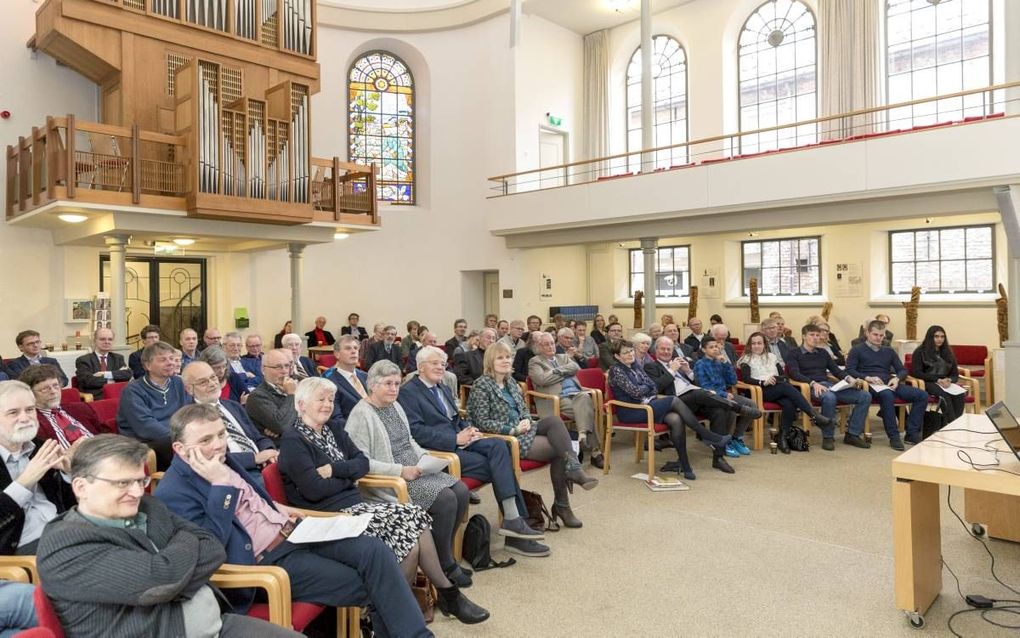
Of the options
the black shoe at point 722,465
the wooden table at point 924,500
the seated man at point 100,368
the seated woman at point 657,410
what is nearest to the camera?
the wooden table at point 924,500

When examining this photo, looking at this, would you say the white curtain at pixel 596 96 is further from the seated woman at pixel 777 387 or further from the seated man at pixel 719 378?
the seated man at pixel 719 378

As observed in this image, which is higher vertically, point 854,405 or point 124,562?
point 124,562

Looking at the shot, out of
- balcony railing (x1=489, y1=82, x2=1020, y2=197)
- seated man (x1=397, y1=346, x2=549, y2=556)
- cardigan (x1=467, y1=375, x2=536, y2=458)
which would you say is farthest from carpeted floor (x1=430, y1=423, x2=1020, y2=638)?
balcony railing (x1=489, y1=82, x2=1020, y2=197)

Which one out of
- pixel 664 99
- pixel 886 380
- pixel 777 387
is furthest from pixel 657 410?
pixel 664 99

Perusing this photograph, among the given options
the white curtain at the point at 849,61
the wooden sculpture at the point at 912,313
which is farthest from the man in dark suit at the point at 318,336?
the wooden sculpture at the point at 912,313

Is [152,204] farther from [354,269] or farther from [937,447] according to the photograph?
[937,447]

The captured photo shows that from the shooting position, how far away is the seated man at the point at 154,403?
379 cm

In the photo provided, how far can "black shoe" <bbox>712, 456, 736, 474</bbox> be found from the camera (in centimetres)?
530

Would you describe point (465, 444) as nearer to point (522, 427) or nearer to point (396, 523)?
point (522, 427)

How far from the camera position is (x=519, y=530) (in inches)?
142

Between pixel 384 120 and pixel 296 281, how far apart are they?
167 inches

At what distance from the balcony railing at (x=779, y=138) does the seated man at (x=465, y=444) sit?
6458 mm

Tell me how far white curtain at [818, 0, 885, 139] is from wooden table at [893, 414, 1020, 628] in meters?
8.99

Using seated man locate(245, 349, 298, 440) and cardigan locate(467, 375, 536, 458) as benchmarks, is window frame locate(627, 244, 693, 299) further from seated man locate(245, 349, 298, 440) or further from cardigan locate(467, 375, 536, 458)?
seated man locate(245, 349, 298, 440)
